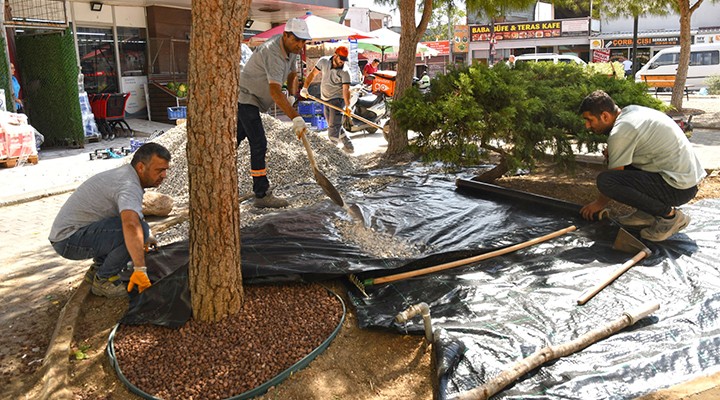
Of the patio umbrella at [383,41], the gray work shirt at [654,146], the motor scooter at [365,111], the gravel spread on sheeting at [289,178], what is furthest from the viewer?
the patio umbrella at [383,41]

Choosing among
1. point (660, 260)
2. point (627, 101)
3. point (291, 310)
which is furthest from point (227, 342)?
point (627, 101)

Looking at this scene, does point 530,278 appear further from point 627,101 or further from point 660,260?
point 627,101

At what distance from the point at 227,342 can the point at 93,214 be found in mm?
1329

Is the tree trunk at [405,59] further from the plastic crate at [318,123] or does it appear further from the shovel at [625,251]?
the plastic crate at [318,123]

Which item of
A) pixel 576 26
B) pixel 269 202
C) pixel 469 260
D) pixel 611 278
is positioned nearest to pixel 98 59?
pixel 269 202

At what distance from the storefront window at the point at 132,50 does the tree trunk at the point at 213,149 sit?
11727 millimetres

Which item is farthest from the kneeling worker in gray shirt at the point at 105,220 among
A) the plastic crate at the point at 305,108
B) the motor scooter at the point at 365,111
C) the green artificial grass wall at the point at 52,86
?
the plastic crate at the point at 305,108

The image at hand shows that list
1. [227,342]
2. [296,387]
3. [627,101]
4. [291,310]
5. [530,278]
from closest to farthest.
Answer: [296,387] < [227,342] < [291,310] < [530,278] < [627,101]

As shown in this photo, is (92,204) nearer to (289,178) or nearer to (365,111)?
(289,178)

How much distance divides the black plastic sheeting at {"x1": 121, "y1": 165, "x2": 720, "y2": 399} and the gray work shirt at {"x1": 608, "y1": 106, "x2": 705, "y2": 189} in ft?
1.41

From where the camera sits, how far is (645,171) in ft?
13.7

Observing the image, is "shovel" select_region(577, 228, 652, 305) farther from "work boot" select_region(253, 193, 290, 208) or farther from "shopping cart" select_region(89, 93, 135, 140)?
"shopping cart" select_region(89, 93, 135, 140)

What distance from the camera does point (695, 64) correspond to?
22062 millimetres

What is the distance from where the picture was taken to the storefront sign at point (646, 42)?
1123 inches
